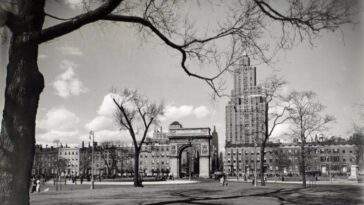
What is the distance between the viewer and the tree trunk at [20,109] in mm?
6707

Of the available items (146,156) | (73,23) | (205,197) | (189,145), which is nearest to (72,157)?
(146,156)

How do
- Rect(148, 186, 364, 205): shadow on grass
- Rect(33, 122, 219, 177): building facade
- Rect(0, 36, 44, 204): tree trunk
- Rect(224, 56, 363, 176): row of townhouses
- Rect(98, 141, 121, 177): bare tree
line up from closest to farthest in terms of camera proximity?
Rect(0, 36, 44, 204): tree trunk
Rect(148, 186, 364, 205): shadow on grass
Rect(224, 56, 363, 176): row of townhouses
Rect(33, 122, 219, 177): building facade
Rect(98, 141, 121, 177): bare tree

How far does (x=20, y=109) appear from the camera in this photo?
687 centimetres

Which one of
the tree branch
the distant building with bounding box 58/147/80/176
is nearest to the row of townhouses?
the tree branch

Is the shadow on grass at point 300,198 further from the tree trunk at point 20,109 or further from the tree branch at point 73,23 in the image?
the tree branch at point 73,23

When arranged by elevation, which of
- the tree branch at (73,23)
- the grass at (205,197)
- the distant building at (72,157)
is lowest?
the distant building at (72,157)

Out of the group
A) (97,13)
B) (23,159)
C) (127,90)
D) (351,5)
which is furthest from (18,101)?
(127,90)

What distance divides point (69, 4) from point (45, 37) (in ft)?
6.99

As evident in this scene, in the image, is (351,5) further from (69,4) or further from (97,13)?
(69,4)

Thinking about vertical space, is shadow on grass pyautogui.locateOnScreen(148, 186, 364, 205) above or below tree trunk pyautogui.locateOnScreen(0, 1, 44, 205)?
below

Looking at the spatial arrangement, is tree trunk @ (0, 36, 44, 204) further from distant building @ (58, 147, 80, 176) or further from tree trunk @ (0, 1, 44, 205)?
distant building @ (58, 147, 80, 176)

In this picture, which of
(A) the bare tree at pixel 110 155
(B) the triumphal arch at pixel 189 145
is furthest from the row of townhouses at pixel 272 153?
(A) the bare tree at pixel 110 155

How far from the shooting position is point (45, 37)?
7.04 m

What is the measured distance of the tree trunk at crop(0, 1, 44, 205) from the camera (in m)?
6.71
